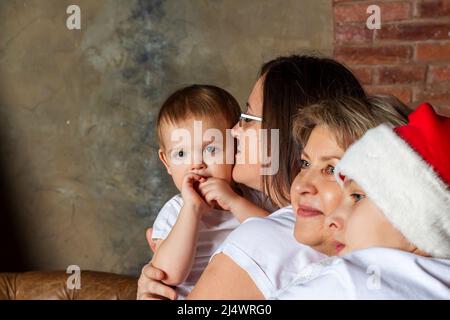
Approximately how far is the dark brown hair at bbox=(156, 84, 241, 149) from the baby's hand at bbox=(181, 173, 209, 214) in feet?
0.59

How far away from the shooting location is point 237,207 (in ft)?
5.90

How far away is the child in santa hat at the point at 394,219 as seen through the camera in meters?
0.99

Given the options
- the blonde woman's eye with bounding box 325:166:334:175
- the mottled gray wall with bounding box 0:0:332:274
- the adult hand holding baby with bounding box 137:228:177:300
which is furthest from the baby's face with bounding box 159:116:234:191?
the mottled gray wall with bounding box 0:0:332:274

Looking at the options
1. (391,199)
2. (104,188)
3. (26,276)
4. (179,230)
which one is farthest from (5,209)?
(391,199)

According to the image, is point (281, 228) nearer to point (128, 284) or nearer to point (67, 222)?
point (128, 284)

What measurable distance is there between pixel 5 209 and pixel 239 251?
2.88 meters

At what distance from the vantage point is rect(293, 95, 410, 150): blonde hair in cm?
139

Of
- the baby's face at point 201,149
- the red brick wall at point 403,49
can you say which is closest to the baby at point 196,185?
the baby's face at point 201,149

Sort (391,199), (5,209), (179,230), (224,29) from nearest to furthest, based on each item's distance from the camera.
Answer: (391,199) → (179,230) → (224,29) → (5,209)

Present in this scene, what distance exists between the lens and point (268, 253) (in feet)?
4.34

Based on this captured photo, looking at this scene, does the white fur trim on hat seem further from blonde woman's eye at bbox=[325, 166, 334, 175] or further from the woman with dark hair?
the woman with dark hair

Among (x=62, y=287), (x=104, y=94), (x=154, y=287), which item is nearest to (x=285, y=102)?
(x=154, y=287)

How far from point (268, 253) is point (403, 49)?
2.25 metres

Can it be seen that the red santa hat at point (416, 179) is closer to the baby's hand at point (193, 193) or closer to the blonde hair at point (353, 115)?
the blonde hair at point (353, 115)
